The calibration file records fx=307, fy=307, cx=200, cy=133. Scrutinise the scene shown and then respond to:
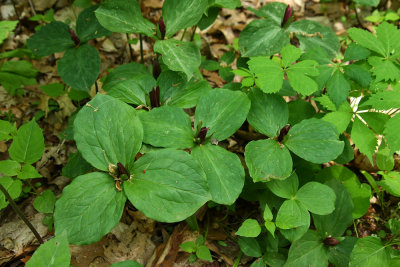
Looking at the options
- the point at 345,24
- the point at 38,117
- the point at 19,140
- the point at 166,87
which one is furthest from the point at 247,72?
the point at 345,24

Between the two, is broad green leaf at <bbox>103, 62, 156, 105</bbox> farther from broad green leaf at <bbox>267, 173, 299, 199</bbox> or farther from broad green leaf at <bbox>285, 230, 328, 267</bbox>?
broad green leaf at <bbox>285, 230, 328, 267</bbox>

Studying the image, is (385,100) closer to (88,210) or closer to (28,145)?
(88,210)

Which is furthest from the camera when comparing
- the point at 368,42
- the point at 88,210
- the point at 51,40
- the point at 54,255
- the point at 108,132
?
the point at 51,40

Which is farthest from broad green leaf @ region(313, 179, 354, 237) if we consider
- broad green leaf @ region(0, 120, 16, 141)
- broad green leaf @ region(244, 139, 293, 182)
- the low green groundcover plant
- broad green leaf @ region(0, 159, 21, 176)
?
broad green leaf @ region(0, 120, 16, 141)

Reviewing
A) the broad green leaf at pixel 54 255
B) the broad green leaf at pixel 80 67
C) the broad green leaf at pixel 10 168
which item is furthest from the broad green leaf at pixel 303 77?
the broad green leaf at pixel 10 168

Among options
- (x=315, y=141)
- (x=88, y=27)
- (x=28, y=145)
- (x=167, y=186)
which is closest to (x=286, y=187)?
(x=315, y=141)

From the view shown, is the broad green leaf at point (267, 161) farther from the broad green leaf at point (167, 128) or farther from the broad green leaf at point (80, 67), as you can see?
the broad green leaf at point (80, 67)
